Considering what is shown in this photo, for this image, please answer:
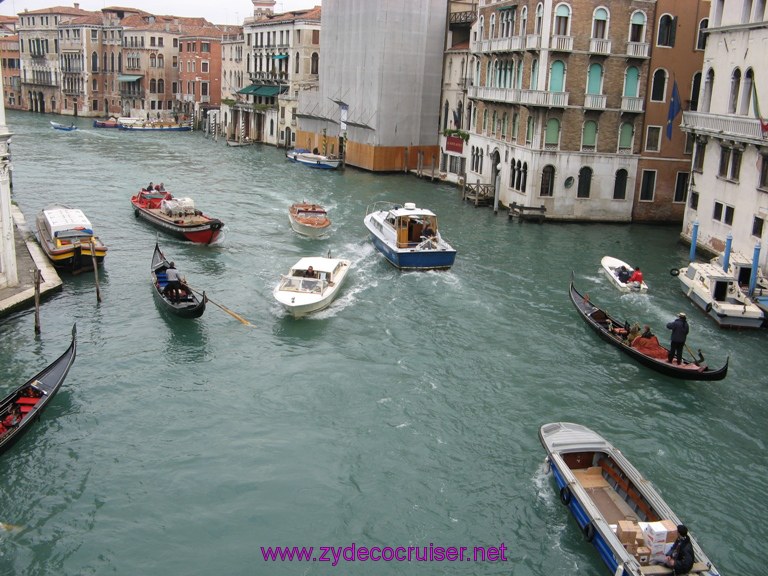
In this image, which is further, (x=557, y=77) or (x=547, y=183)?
(x=547, y=183)

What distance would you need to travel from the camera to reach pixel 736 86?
89.5 feet

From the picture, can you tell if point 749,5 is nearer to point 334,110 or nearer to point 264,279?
point 264,279

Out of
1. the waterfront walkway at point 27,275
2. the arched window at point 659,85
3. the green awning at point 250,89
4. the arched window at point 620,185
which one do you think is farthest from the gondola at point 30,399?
the green awning at point 250,89

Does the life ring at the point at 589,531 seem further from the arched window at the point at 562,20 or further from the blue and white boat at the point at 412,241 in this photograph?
the arched window at the point at 562,20

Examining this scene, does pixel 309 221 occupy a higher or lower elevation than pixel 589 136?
lower

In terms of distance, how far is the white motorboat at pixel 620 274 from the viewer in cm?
2469

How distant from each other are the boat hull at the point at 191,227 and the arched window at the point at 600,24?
1777 centimetres

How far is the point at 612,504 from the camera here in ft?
41.3

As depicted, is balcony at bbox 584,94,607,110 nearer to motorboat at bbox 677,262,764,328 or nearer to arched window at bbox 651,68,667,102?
arched window at bbox 651,68,667,102

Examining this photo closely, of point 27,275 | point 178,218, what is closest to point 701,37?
point 178,218

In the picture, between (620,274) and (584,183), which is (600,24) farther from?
(620,274)

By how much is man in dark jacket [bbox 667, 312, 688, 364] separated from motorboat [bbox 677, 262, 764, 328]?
445 centimetres

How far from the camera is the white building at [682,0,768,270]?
25203 millimetres

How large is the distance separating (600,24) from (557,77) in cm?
280
